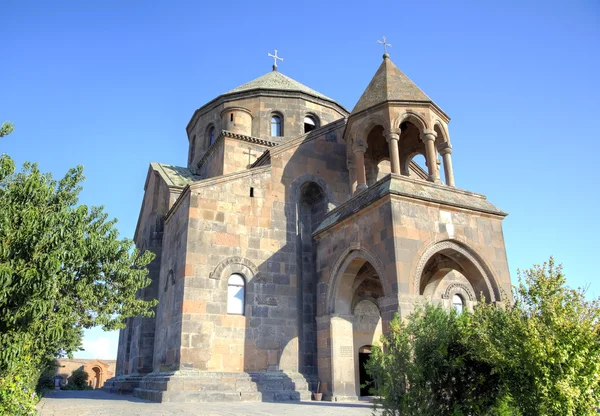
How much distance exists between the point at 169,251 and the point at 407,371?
8.83 m

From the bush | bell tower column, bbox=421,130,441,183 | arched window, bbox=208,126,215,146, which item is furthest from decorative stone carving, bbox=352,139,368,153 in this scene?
the bush

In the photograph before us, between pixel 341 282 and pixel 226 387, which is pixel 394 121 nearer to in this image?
pixel 341 282

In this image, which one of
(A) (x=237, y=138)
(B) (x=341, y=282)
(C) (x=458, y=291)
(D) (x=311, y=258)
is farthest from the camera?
(A) (x=237, y=138)

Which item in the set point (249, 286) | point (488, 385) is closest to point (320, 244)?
point (249, 286)

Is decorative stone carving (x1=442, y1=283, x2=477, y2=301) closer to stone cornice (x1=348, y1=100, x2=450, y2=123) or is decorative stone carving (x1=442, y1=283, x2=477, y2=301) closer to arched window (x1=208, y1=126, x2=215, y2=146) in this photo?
stone cornice (x1=348, y1=100, x2=450, y2=123)

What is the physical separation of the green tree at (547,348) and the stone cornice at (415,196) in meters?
4.23

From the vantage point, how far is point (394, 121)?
11.3 meters

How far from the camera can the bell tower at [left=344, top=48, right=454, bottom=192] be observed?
11.3 metres

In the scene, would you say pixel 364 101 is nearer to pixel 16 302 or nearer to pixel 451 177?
pixel 451 177

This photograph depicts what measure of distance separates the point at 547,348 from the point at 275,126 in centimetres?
1389

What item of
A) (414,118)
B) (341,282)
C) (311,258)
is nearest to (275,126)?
(311,258)

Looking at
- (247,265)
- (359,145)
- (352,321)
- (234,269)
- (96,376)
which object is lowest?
(96,376)

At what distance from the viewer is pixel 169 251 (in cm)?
1251

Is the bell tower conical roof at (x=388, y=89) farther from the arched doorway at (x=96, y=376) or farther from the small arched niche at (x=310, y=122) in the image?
the arched doorway at (x=96, y=376)
